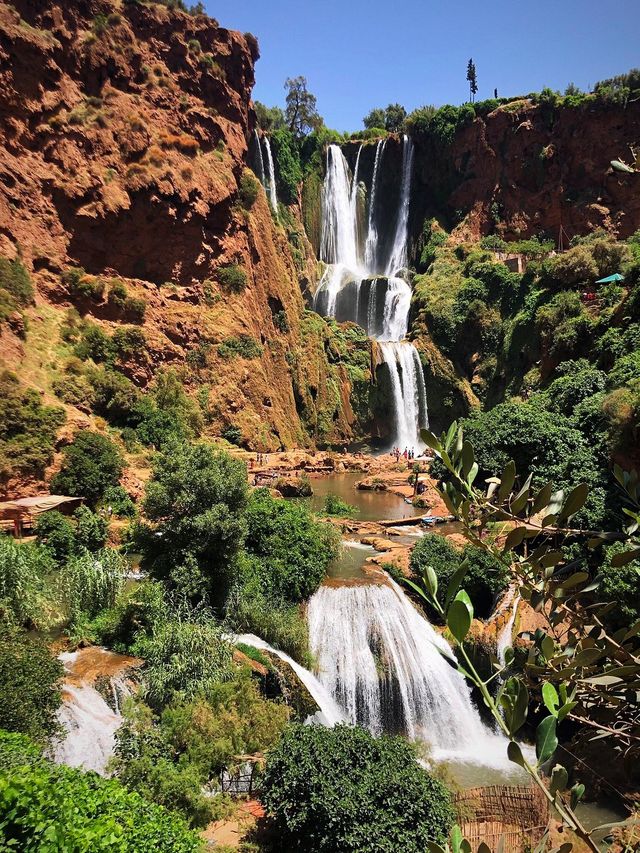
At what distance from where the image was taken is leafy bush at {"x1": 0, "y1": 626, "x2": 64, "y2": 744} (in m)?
7.41

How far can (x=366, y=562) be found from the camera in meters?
15.1

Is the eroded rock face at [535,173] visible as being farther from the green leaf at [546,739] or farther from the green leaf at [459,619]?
the green leaf at [546,739]

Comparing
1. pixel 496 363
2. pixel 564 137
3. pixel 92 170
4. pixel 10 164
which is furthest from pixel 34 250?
pixel 564 137

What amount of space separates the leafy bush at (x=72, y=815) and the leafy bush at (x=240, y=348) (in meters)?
22.1

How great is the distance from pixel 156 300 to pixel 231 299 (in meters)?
4.55

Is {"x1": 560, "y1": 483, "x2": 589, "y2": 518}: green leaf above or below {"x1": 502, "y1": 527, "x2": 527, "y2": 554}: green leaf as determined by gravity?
above

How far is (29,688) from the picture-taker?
774cm

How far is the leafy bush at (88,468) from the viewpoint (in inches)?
636

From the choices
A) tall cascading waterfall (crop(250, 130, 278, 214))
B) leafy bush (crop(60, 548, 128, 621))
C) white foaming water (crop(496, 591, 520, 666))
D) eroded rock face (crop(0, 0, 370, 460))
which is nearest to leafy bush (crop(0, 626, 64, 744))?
leafy bush (crop(60, 548, 128, 621))

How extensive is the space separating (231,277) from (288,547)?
19.0 metres

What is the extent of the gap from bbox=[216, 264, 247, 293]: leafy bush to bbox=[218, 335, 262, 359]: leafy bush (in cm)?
276

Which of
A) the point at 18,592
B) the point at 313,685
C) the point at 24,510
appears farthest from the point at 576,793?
the point at 24,510

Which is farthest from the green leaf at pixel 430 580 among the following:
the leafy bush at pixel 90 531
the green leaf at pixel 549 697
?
the leafy bush at pixel 90 531

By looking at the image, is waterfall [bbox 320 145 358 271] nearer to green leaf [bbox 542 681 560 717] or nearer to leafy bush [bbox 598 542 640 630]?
leafy bush [bbox 598 542 640 630]
